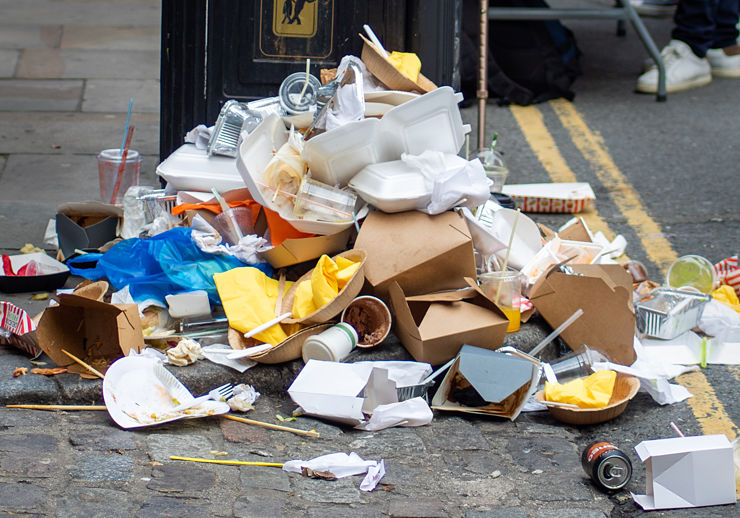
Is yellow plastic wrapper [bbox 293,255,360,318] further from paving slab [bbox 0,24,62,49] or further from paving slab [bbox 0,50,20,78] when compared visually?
paving slab [bbox 0,24,62,49]

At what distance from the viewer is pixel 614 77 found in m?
7.37

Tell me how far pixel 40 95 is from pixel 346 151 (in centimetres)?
408

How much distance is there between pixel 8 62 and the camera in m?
7.22

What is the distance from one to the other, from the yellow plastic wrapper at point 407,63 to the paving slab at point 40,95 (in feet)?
11.1

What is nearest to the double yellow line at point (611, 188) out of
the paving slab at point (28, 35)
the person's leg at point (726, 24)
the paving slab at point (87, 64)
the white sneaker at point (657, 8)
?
the person's leg at point (726, 24)

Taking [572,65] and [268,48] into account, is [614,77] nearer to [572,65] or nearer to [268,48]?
[572,65]

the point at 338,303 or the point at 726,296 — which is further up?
the point at 338,303

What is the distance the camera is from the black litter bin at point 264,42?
13.3 feet

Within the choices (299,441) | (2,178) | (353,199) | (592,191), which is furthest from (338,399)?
(2,178)

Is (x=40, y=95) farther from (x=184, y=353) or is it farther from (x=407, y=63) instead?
(x=184, y=353)

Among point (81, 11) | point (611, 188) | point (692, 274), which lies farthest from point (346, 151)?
point (81, 11)

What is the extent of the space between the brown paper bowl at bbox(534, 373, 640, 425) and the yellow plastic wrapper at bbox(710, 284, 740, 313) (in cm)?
89

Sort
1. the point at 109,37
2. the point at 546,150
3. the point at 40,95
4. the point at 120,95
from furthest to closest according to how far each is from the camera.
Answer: the point at 109,37, the point at 120,95, the point at 40,95, the point at 546,150

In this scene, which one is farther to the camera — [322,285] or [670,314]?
[670,314]
